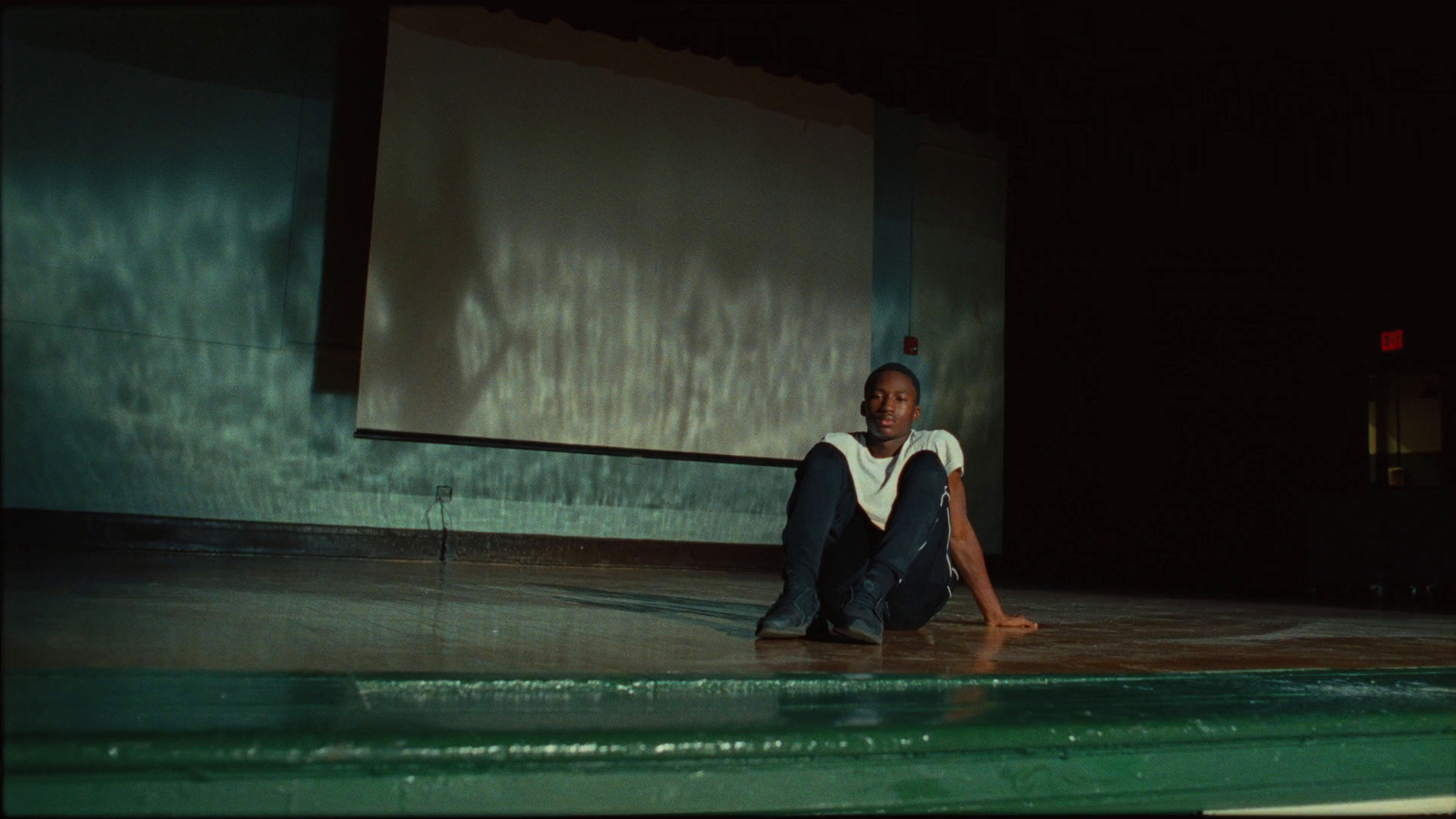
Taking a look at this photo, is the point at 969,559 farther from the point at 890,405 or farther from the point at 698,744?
the point at 698,744

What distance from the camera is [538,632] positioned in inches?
85.0

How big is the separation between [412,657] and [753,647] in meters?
0.69

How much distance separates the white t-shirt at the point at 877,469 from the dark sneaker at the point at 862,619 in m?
0.22

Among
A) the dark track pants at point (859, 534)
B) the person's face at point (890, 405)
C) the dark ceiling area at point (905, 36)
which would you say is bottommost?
the dark track pants at point (859, 534)

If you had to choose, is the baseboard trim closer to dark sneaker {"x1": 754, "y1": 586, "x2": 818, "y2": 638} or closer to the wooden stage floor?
the wooden stage floor

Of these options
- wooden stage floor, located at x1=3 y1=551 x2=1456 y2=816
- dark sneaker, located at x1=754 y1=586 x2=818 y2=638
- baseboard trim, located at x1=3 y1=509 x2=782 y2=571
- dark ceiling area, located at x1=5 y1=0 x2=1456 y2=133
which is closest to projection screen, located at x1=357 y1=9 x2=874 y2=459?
dark ceiling area, located at x1=5 y1=0 x2=1456 y2=133

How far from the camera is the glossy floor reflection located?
155cm

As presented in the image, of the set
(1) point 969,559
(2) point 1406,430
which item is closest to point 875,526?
(1) point 969,559

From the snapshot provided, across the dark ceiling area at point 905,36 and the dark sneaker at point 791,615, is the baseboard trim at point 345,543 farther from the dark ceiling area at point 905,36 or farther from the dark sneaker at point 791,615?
the dark sneaker at point 791,615

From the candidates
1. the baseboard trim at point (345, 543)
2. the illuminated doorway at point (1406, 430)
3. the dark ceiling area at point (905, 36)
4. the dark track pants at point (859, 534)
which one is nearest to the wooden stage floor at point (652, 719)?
the dark track pants at point (859, 534)

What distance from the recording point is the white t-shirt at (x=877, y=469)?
240cm

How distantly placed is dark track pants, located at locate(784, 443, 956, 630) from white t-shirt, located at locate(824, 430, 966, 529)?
0.02 metres

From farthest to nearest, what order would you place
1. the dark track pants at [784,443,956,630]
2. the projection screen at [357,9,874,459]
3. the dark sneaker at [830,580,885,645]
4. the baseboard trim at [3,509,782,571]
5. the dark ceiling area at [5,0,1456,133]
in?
1. the projection screen at [357,9,874,459]
2. the dark ceiling area at [5,0,1456,133]
3. the baseboard trim at [3,509,782,571]
4. the dark track pants at [784,443,956,630]
5. the dark sneaker at [830,580,885,645]

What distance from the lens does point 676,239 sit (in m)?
6.21
